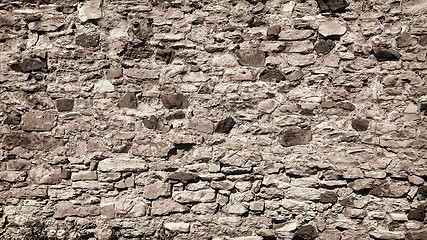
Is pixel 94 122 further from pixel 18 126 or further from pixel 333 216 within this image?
pixel 333 216

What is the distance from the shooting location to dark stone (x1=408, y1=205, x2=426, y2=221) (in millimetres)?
3203

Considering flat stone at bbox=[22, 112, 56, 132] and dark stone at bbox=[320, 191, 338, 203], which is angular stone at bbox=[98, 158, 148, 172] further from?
dark stone at bbox=[320, 191, 338, 203]

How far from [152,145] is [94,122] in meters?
0.58

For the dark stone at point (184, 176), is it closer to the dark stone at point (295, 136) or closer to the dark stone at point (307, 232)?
the dark stone at point (295, 136)

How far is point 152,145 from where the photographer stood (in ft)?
10.9

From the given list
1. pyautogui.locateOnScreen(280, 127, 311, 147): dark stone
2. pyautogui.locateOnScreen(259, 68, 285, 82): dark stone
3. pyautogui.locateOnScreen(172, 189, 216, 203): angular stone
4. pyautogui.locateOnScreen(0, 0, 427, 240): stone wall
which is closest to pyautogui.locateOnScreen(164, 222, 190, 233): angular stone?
pyautogui.locateOnScreen(0, 0, 427, 240): stone wall

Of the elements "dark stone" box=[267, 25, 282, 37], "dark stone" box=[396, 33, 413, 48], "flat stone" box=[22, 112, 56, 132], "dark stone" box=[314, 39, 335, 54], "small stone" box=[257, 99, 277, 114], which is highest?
"dark stone" box=[396, 33, 413, 48]

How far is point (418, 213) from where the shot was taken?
10.5 feet

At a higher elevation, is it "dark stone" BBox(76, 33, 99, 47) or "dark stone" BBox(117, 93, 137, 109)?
"dark stone" BBox(76, 33, 99, 47)

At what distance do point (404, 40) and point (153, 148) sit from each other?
2478 mm

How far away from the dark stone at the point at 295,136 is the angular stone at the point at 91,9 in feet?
6.72

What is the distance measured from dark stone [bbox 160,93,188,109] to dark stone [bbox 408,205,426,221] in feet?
7.49

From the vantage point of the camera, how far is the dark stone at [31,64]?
331 centimetres

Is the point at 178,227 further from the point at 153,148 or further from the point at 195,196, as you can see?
the point at 153,148
